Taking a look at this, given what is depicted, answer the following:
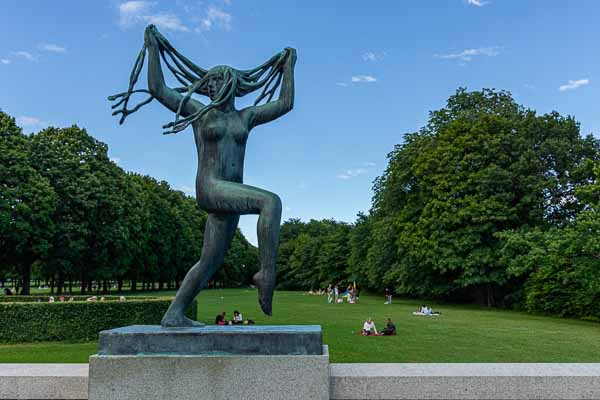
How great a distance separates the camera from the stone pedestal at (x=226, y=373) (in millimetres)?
4797

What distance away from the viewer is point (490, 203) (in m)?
33.7

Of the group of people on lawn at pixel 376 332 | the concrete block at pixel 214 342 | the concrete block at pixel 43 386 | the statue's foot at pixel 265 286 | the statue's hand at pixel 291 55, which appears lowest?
the group of people on lawn at pixel 376 332

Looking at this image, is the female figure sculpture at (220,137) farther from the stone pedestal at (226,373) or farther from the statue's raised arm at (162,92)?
the stone pedestal at (226,373)

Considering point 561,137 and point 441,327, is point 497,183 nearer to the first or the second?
point 561,137

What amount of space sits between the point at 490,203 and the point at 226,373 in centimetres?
3171

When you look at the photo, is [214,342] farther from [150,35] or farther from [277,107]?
[150,35]

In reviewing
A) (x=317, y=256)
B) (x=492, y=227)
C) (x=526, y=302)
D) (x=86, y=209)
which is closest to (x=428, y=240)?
(x=492, y=227)

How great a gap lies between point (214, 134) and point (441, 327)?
20.7 meters

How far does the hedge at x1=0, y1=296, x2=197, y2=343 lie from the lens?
61.8ft

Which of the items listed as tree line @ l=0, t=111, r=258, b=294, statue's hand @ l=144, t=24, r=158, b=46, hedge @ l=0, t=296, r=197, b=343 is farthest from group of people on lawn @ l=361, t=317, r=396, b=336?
tree line @ l=0, t=111, r=258, b=294

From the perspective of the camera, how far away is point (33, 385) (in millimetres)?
5008

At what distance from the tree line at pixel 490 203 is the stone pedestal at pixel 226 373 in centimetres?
2264

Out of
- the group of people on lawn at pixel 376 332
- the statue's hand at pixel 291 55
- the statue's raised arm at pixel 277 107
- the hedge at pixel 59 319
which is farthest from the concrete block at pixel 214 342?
the group of people on lawn at pixel 376 332

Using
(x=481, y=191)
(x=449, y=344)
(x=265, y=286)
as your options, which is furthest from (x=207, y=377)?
(x=481, y=191)
